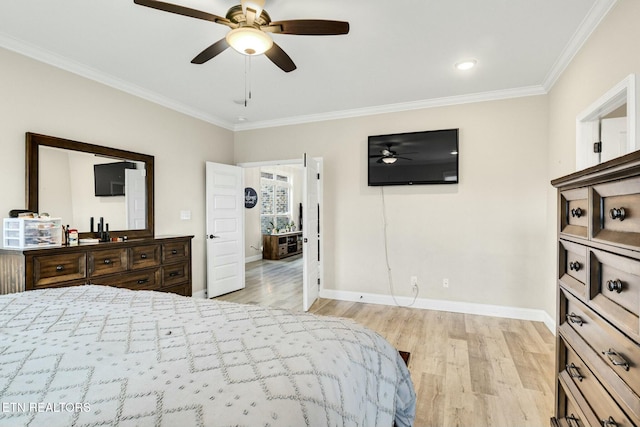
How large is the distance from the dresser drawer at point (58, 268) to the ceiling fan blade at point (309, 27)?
95.9 inches

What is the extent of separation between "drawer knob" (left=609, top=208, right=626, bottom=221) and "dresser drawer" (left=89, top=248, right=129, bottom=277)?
3.54m

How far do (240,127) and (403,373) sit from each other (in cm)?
458

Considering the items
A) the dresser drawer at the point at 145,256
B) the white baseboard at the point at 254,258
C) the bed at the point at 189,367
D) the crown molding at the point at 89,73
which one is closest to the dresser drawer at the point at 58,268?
the dresser drawer at the point at 145,256

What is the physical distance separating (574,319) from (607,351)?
31 centimetres

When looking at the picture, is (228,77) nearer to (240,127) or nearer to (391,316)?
(240,127)

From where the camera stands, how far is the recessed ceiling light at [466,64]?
2.97 meters

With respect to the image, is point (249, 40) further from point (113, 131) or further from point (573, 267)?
point (113, 131)

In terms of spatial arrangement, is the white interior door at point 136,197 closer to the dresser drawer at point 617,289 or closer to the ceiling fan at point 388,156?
the ceiling fan at point 388,156

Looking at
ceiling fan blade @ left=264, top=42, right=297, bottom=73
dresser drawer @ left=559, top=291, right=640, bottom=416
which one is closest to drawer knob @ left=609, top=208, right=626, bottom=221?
dresser drawer @ left=559, top=291, right=640, bottom=416

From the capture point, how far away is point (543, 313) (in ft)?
11.6

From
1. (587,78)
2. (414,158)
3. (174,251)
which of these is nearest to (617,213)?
(587,78)

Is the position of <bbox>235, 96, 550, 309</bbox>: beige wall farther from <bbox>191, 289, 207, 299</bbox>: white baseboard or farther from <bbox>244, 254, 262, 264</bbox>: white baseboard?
<bbox>244, 254, 262, 264</bbox>: white baseboard

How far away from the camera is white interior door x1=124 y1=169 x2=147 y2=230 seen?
11.7ft

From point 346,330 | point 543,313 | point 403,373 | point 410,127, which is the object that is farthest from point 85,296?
point 543,313
